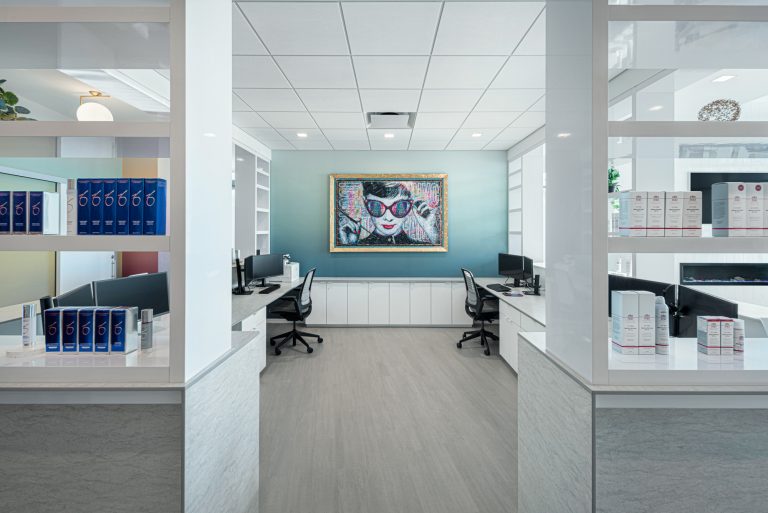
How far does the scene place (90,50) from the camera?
1.65m

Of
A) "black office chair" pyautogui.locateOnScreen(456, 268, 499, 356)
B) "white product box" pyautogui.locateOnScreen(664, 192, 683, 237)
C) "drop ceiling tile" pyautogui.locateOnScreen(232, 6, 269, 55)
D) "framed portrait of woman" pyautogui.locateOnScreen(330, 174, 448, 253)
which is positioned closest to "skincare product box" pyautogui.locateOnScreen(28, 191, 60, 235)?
"drop ceiling tile" pyautogui.locateOnScreen(232, 6, 269, 55)

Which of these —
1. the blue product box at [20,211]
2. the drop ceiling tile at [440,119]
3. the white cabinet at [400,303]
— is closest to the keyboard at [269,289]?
the white cabinet at [400,303]

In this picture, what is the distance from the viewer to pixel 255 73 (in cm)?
310

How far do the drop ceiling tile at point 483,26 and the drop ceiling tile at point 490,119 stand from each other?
145 centimetres

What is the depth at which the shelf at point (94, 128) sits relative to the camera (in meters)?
1.36

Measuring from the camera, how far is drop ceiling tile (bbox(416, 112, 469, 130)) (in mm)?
4172

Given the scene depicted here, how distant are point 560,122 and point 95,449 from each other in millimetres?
2124

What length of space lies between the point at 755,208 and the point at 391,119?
3.47 m

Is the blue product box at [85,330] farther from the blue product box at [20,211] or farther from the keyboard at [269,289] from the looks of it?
the keyboard at [269,289]

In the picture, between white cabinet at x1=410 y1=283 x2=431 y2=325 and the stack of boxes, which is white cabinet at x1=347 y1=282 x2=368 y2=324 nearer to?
white cabinet at x1=410 y1=283 x2=431 y2=325

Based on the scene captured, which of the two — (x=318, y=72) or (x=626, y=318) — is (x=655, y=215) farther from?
(x=318, y=72)

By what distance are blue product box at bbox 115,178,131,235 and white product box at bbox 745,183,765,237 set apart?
7.52ft

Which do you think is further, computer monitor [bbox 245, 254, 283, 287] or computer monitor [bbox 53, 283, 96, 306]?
computer monitor [bbox 245, 254, 283, 287]

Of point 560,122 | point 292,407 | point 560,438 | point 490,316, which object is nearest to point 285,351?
point 292,407
